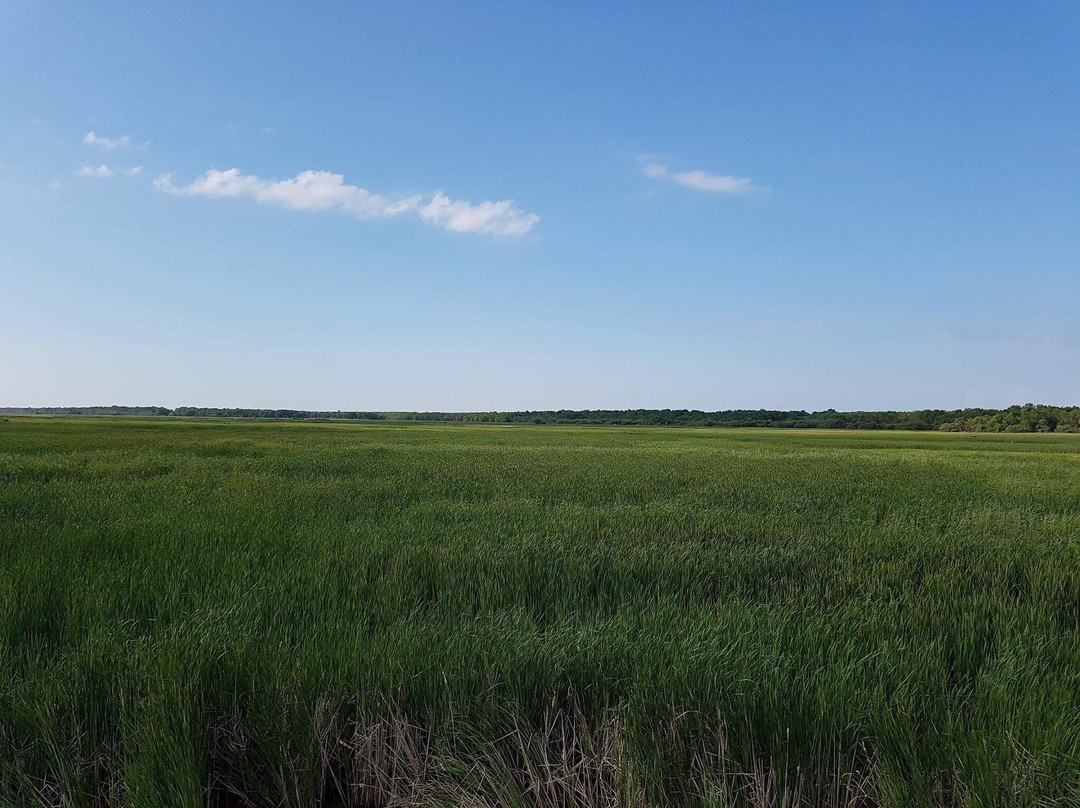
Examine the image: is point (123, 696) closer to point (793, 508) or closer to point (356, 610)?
point (356, 610)

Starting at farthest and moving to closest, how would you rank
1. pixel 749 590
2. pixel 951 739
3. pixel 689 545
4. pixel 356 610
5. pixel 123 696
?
pixel 689 545
pixel 749 590
pixel 356 610
pixel 123 696
pixel 951 739

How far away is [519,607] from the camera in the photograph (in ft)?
14.1

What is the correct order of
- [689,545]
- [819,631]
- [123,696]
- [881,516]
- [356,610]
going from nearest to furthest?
1. [123,696]
2. [819,631]
3. [356,610]
4. [689,545]
5. [881,516]

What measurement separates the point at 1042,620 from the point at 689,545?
3.13 metres

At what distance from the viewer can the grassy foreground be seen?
2428 millimetres

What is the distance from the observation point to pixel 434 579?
5254 millimetres

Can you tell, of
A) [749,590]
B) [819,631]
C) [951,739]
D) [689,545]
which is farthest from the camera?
[689,545]

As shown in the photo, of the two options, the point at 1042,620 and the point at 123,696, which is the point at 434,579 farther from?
the point at 1042,620

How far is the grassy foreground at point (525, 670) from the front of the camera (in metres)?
2.43

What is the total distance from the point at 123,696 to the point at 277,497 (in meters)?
8.36

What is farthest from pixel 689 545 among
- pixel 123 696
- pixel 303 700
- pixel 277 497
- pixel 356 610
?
pixel 277 497

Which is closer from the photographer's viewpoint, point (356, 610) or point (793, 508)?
point (356, 610)

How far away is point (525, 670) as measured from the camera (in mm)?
3117

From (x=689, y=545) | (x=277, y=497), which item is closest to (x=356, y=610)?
(x=689, y=545)
